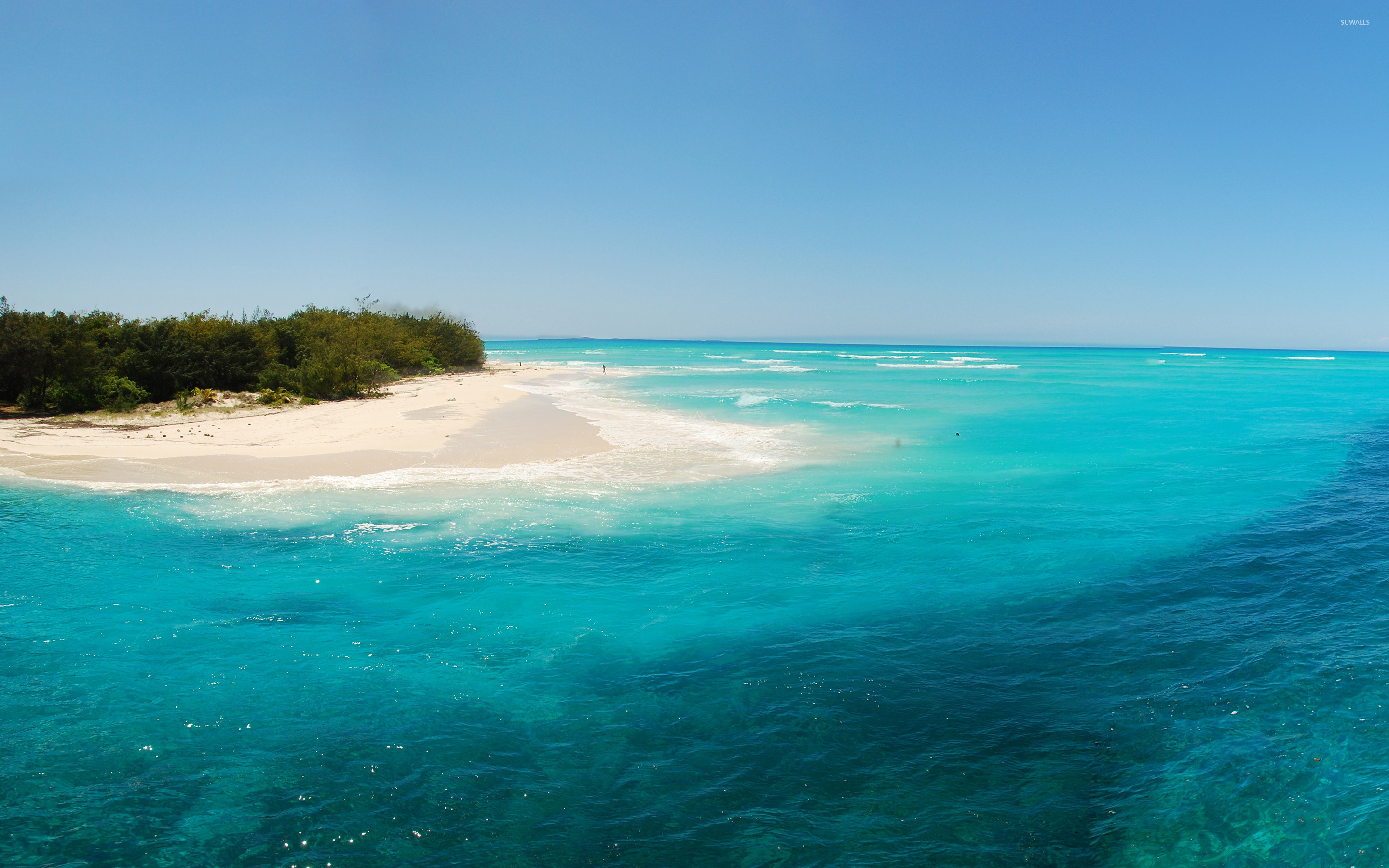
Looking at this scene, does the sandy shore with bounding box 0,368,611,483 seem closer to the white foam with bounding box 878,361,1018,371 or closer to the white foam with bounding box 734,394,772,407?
the white foam with bounding box 734,394,772,407

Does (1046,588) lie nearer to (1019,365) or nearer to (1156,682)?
(1156,682)

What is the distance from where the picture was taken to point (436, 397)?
33.4 meters

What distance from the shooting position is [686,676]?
23.9 ft

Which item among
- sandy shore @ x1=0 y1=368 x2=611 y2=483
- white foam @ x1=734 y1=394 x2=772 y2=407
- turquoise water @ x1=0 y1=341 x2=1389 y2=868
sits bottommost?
turquoise water @ x1=0 y1=341 x2=1389 y2=868

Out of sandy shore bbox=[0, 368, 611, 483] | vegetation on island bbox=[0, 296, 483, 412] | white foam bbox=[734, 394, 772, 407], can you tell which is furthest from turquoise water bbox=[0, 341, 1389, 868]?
white foam bbox=[734, 394, 772, 407]

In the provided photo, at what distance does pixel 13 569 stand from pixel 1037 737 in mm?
12713

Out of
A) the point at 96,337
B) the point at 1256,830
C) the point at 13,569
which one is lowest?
the point at 1256,830

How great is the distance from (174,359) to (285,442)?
36.8 ft

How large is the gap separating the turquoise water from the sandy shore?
164cm

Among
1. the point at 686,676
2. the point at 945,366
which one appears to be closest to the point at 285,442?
the point at 686,676

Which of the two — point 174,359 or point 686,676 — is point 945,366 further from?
point 686,676

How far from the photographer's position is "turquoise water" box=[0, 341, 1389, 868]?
5066mm

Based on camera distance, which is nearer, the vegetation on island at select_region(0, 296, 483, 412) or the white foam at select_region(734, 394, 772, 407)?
the vegetation on island at select_region(0, 296, 483, 412)

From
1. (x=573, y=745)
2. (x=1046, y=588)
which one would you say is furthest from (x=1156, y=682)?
(x=573, y=745)
